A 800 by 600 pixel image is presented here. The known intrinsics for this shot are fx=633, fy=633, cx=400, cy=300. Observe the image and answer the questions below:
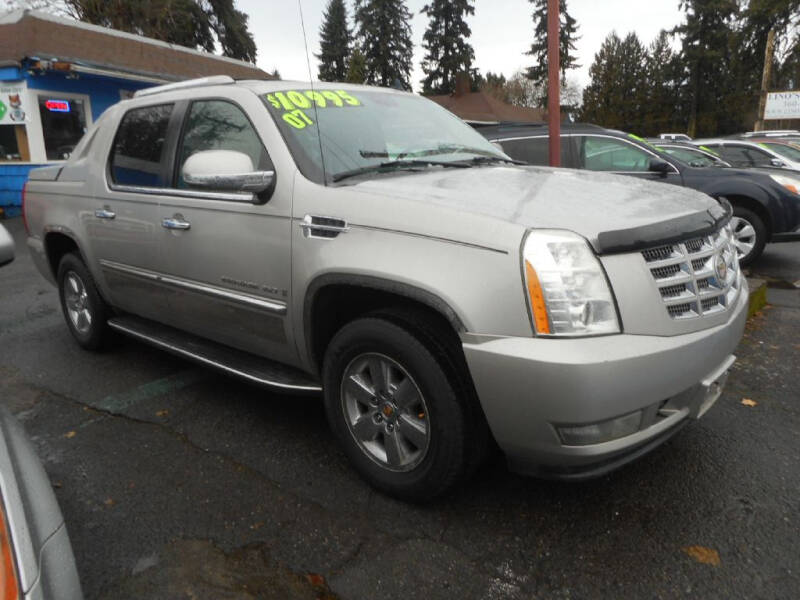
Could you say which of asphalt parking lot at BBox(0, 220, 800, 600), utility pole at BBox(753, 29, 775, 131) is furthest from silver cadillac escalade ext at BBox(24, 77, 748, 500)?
utility pole at BBox(753, 29, 775, 131)

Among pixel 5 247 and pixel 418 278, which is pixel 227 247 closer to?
pixel 5 247

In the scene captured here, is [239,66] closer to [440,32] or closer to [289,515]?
[289,515]

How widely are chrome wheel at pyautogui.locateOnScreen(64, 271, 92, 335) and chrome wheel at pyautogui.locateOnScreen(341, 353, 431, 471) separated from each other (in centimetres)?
274

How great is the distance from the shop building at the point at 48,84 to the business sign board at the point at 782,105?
119ft

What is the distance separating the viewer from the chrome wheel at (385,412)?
2.54 meters

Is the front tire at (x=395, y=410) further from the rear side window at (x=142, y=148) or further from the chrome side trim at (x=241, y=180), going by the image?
the rear side window at (x=142, y=148)

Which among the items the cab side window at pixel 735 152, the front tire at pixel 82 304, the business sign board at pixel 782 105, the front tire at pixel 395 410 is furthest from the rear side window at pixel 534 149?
the business sign board at pixel 782 105

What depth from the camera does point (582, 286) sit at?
7.04 feet

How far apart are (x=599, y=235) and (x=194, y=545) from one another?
1914 millimetres

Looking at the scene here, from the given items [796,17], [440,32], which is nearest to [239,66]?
[440,32]

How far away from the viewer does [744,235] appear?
7312mm

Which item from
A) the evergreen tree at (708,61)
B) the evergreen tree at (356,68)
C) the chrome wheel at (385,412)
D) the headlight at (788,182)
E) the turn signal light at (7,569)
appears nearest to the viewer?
the turn signal light at (7,569)

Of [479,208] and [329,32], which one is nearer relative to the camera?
[479,208]

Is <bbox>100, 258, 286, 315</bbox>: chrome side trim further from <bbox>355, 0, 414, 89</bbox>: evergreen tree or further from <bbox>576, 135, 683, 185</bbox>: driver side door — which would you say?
<bbox>355, 0, 414, 89</bbox>: evergreen tree
